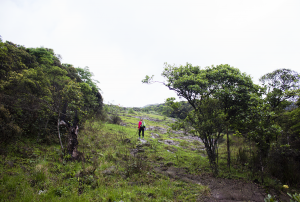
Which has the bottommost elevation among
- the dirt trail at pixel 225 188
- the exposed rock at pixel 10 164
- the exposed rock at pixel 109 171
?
the dirt trail at pixel 225 188

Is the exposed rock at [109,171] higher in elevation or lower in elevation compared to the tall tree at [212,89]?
lower

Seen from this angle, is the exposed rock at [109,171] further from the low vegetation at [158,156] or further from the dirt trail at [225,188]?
the dirt trail at [225,188]

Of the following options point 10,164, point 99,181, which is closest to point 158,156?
point 99,181

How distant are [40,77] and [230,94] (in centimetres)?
1556

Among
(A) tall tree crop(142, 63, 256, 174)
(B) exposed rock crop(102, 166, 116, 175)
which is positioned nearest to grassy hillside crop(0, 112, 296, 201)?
(B) exposed rock crop(102, 166, 116, 175)

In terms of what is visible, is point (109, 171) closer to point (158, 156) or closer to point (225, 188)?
point (158, 156)

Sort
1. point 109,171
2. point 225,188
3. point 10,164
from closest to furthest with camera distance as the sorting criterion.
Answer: point 10,164
point 225,188
point 109,171

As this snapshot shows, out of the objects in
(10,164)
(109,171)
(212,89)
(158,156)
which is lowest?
(158,156)

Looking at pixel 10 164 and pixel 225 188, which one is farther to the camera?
pixel 225 188

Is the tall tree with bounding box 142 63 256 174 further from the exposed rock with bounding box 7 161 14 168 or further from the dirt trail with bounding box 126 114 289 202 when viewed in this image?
the exposed rock with bounding box 7 161 14 168

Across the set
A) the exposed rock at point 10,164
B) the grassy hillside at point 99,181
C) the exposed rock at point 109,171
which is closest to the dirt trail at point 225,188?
→ the grassy hillside at point 99,181

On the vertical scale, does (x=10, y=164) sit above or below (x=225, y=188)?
above

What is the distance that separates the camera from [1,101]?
A: 759 cm

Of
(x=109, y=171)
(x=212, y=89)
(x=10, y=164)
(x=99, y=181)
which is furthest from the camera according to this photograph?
(x=212, y=89)
